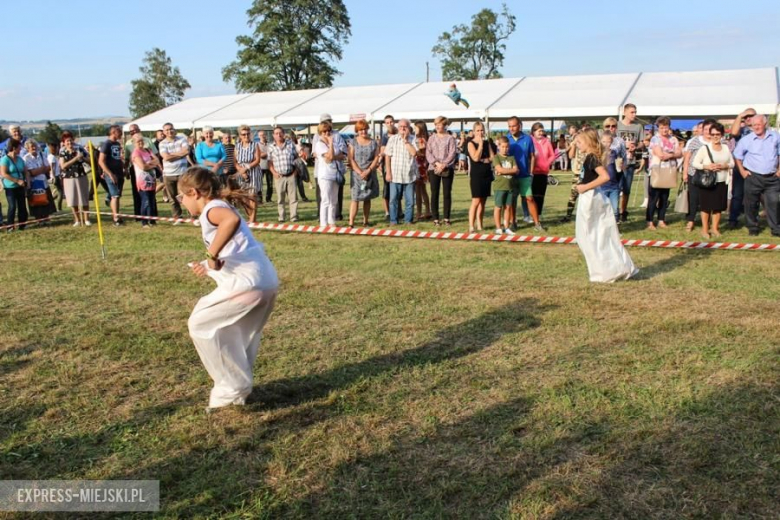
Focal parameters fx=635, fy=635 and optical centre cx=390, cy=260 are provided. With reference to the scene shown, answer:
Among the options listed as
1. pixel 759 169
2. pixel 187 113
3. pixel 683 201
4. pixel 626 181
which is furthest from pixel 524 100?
pixel 187 113

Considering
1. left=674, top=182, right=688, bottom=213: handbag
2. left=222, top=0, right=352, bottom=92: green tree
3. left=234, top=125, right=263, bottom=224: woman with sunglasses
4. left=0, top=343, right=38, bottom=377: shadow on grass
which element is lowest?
left=0, top=343, right=38, bottom=377: shadow on grass

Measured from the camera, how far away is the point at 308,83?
61.3 metres

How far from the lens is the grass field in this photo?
3217 mm

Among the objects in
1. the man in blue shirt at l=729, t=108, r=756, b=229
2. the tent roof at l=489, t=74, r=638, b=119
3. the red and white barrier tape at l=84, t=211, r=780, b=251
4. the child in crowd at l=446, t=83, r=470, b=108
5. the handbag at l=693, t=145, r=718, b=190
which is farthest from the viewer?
the child in crowd at l=446, t=83, r=470, b=108

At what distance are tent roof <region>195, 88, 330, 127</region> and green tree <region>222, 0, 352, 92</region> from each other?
32.0 meters

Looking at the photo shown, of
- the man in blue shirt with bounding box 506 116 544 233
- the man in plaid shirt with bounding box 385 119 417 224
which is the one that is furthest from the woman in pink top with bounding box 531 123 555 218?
the man in plaid shirt with bounding box 385 119 417 224

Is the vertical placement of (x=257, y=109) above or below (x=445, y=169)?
above

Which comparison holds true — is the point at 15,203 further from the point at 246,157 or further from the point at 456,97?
the point at 456,97

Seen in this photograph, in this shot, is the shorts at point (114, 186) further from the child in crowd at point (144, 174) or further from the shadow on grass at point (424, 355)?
the shadow on grass at point (424, 355)

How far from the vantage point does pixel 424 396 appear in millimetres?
4312

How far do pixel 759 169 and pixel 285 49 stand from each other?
2179 inches

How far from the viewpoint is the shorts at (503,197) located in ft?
32.5

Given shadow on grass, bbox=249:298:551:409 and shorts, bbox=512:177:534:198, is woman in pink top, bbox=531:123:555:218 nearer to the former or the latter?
shorts, bbox=512:177:534:198

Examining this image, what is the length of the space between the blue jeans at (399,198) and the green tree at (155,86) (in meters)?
68.7
